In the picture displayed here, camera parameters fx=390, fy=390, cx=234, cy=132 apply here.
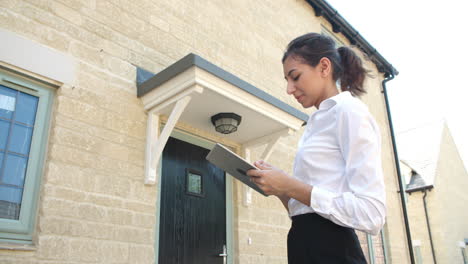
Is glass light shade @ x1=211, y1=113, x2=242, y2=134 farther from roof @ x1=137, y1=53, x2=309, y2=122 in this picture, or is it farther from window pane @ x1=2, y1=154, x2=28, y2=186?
window pane @ x1=2, y1=154, x2=28, y2=186

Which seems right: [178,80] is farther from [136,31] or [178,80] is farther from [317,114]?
[317,114]

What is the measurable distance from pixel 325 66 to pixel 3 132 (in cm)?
254

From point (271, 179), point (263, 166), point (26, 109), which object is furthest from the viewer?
point (26, 109)

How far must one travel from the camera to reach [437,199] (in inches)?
631

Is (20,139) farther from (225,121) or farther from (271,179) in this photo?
(271,179)

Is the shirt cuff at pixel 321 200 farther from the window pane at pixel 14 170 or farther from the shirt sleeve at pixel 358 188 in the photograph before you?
the window pane at pixel 14 170

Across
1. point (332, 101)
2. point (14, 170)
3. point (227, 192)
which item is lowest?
point (332, 101)

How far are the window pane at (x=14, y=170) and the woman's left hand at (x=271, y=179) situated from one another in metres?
2.24

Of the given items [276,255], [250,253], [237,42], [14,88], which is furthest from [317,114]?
[237,42]

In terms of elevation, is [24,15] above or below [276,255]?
above

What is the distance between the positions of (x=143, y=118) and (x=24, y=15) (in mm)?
1367

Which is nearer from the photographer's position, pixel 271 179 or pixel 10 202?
pixel 271 179

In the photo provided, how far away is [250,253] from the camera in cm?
468

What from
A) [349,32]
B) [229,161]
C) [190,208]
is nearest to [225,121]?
[190,208]
